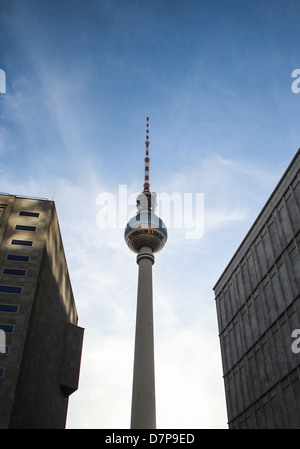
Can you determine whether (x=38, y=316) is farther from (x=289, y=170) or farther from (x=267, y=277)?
(x=289, y=170)

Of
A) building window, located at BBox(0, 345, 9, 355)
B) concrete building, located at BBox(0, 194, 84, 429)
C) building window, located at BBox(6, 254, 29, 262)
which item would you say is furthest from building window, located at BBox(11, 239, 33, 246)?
building window, located at BBox(0, 345, 9, 355)

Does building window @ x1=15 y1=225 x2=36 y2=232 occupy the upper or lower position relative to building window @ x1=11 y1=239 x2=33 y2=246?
upper

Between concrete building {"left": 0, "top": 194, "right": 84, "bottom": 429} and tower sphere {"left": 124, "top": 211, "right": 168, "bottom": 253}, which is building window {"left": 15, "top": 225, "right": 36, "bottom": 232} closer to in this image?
concrete building {"left": 0, "top": 194, "right": 84, "bottom": 429}

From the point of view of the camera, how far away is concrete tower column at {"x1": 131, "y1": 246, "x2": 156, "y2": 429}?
65312mm

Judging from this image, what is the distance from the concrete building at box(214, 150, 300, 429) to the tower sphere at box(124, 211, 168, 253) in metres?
39.3

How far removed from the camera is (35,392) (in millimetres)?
54125

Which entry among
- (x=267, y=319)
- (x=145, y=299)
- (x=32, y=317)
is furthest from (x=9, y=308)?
(x=145, y=299)

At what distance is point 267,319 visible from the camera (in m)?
42.2

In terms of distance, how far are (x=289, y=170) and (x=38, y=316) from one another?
36.7m

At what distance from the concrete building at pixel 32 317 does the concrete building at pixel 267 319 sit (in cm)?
2450

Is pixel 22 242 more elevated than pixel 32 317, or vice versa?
pixel 22 242

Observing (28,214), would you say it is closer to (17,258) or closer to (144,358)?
(17,258)

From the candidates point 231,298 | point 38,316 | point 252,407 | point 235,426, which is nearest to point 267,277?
point 231,298

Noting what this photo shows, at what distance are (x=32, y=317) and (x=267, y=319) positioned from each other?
28450 mm
